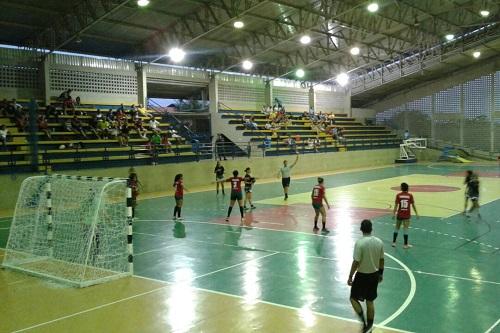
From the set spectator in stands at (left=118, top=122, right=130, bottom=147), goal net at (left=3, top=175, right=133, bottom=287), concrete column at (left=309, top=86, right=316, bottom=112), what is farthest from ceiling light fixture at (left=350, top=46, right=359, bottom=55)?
goal net at (left=3, top=175, right=133, bottom=287)

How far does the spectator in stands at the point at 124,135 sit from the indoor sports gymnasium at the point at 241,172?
189 millimetres

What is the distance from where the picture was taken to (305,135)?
41.4 m

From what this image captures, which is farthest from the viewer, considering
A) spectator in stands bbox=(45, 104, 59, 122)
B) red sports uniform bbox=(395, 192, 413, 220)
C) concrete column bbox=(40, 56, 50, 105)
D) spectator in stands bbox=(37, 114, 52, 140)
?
concrete column bbox=(40, 56, 50, 105)

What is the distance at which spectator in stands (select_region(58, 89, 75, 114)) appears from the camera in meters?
27.9

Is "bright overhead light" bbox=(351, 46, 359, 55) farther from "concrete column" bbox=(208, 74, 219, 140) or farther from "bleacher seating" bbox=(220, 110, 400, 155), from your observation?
"concrete column" bbox=(208, 74, 219, 140)

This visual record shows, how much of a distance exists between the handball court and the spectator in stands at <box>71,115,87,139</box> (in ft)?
32.1

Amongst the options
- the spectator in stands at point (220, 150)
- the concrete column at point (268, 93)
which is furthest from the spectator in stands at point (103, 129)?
the concrete column at point (268, 93)

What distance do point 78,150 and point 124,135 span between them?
3.88 m

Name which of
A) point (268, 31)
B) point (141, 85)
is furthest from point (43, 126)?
A: point (268, 31)

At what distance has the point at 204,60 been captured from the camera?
121 ft

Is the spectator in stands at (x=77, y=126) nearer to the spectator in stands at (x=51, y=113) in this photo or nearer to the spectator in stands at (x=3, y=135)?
the spectator in stands at (x=51, y=113)

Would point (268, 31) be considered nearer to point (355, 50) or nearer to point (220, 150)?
point (355, 50)

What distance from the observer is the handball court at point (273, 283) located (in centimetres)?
757

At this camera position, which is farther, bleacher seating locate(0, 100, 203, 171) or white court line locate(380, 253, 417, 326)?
bleacher seating locate(0, 100, 203, 171)
